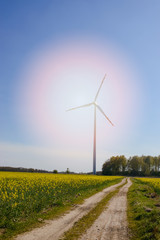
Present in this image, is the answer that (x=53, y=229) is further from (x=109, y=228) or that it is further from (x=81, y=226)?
(x=109, y=228)

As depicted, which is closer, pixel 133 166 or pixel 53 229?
pixel 53 229

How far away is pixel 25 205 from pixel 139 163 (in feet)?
475

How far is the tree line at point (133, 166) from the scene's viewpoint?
483ft

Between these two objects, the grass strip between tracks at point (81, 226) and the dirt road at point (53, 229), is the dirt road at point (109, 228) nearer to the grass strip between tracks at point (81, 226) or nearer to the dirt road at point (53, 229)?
the grass strip between tracks at point (81, 226)

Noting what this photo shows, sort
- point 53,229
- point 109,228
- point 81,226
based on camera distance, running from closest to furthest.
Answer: point 53,229 → point 109,228 → point 81,226

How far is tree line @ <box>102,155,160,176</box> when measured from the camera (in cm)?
14712

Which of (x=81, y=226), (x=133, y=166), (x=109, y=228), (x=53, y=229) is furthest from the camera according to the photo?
(x=133, y=166)

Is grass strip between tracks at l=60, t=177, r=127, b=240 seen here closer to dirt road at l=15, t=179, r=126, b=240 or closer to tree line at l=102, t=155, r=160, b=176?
dirt road at l=15, t=179, r=126, b=240

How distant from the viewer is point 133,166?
148750 millimetres

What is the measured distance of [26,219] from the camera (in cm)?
1299

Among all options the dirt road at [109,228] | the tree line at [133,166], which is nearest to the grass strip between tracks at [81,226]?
the dirt road at [109,228]

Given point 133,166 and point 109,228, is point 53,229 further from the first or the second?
point 133,166

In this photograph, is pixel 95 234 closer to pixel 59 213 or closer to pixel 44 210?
Answer: pixel 59 213

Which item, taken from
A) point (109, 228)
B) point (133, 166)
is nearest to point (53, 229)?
point (109, 228)
